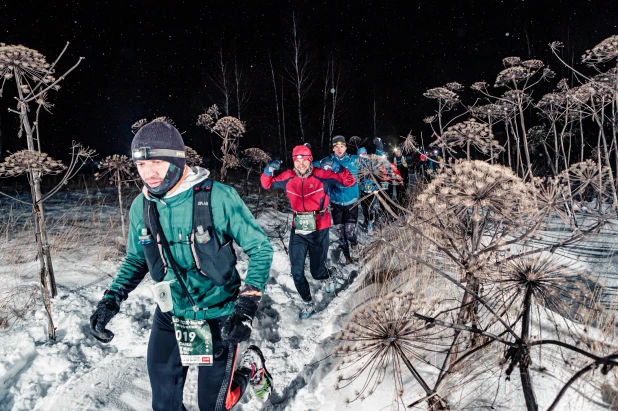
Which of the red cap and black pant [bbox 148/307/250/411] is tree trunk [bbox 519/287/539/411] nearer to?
black pant [bbox 148/307/250/411]

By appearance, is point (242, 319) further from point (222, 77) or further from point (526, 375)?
point (222, 77)

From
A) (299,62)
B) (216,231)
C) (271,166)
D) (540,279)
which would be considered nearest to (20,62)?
(216,231)

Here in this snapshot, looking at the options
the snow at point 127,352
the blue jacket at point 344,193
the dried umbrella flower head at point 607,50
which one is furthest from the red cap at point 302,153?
the dried umbrella flower head at point 607,50

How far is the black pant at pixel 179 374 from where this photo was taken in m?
2.26

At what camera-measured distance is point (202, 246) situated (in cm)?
221

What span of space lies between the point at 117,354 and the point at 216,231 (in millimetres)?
2126

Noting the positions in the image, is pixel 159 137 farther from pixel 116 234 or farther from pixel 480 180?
pixel 116 234

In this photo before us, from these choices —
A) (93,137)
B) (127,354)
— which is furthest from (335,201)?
(93,137)

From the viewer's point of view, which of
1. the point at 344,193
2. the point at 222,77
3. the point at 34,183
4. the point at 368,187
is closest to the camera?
the point at 34,183

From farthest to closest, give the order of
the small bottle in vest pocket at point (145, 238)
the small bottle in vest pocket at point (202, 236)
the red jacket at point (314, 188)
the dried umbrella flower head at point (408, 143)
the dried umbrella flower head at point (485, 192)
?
the red jacket at point (314, 188) < the dried umbrella flower head at point (408, 143) < the small bottle in vest pocket at point (145, 238) < the small bottle in vest pocket at point (202, 236) < the dried umbrella flower head at point (485, 192)

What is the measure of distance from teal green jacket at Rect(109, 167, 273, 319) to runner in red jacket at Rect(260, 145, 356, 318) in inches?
81.2

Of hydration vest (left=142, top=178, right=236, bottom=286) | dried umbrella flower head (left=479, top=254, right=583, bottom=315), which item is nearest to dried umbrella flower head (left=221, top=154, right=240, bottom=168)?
hydration vest (left=142, top=178, right=236, bottom=286)

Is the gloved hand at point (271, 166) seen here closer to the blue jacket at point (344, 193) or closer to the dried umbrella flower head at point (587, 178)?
the blue jacket at point (344, 193)

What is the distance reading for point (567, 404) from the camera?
193 cm
